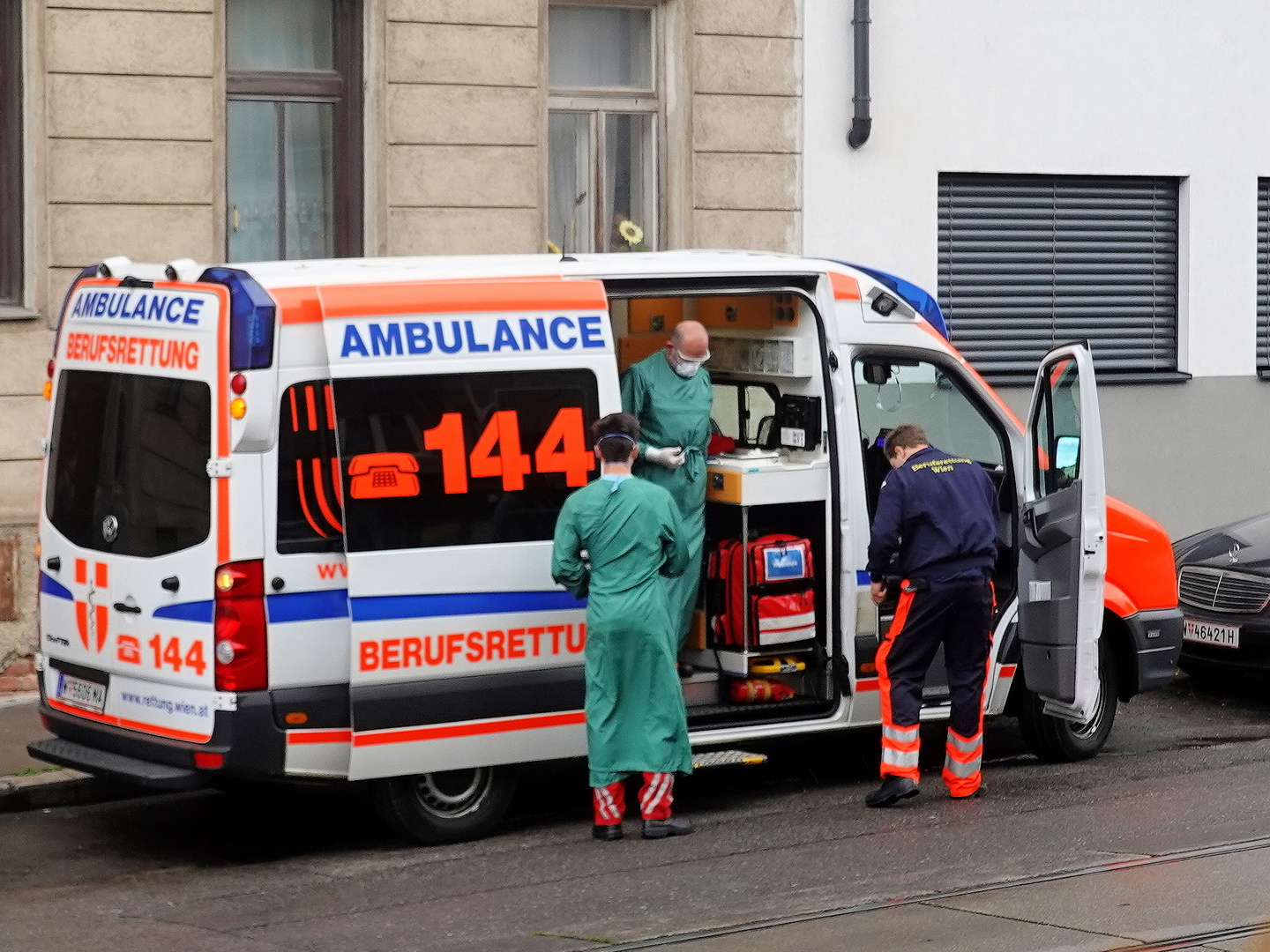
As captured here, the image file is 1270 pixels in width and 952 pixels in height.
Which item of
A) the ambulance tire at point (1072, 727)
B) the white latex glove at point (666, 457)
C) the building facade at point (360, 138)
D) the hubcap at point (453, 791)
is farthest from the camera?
the building facade at point (360, 138)

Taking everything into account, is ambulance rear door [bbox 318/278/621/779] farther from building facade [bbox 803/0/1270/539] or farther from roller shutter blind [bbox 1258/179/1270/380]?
roller shutter blind [bbox 1258/179/1270/380]

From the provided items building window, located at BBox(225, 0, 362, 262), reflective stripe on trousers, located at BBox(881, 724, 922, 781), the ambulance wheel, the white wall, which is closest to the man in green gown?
the ambulance wheel

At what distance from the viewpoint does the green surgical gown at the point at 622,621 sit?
8.23m

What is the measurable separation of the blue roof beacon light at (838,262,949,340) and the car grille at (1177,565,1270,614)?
2641 millimetres

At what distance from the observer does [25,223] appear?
40.8 feet

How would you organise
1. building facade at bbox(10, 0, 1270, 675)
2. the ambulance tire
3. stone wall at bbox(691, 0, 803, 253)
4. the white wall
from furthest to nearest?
the white wall < stone wall at bbox(691, 0, 803, 253) < building facade at bbox(10, 0, 1270, 675) < the ambulance tire

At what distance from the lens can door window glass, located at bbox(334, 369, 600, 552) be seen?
798 centimetres

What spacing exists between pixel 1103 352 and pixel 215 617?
31.9ft

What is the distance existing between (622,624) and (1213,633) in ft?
15.2

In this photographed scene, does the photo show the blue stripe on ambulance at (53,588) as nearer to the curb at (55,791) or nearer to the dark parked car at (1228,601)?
the curb at (55,791)

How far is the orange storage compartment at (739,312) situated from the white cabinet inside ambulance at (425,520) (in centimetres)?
10

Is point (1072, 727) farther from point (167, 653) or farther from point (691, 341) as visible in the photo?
point (167, 653)

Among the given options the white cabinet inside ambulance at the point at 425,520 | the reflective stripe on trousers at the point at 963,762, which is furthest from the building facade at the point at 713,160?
the reflective stripe on trousers at the point at 963,762

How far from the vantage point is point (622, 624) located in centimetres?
828
